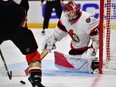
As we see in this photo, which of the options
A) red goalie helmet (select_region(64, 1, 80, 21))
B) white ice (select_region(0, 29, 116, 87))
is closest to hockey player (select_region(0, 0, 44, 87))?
white ice (select_region(0, 29, 116, 87))

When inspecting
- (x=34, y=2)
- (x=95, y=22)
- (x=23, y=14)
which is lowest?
(x=34, y=2)

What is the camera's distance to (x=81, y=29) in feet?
12.0

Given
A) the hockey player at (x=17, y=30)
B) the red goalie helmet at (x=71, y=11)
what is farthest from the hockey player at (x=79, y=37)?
the hockey player at (x=17, y=30)

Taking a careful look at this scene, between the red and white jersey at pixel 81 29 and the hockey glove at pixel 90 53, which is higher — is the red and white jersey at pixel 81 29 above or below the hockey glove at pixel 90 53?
above

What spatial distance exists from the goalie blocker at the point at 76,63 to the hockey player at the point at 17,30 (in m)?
0.82

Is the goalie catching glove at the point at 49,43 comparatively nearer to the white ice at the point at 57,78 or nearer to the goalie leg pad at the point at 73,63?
the goalie leg pad at the point at 73,63

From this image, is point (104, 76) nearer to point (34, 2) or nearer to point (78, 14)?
point (78, 14)

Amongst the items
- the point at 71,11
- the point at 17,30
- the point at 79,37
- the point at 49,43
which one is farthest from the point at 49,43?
the point at 17,30

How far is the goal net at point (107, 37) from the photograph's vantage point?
352 cm

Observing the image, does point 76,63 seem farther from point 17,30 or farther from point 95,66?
point 17,30

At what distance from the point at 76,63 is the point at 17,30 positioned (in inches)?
38.4

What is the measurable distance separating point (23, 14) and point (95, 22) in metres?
0.94

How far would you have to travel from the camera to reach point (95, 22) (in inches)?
142

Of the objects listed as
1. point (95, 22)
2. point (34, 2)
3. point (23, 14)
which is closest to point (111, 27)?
point (95, 22)
